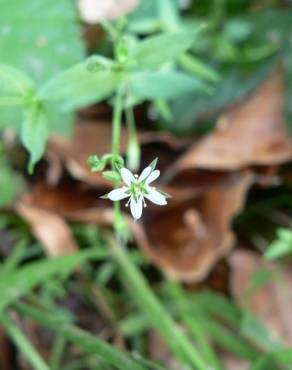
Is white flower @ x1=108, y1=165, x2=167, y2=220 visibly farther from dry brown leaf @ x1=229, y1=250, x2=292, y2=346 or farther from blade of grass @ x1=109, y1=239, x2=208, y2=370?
dry brown leaf @ x1=229, y1=250, x2=292, y2=346

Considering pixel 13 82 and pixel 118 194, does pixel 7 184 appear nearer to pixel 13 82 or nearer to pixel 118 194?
pixel 13 82

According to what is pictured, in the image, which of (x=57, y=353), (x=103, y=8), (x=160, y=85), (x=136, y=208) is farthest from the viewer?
(x=103, y=8)

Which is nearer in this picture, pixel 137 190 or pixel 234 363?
pixel 137 190

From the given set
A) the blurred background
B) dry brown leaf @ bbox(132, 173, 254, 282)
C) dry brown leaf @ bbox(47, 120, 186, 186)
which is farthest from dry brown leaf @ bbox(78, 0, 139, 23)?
dry brown leaf @ bbox(132, 173, 254, 282)

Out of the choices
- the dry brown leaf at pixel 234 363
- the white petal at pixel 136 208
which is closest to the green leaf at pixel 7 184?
the dry brown leaf at pixel 234 363

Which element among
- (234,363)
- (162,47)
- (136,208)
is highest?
(162,47)

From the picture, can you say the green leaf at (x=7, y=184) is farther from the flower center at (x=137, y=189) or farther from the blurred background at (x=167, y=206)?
the flower center at (x=137, y=189)

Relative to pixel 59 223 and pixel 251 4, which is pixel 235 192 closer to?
pixel 59 223

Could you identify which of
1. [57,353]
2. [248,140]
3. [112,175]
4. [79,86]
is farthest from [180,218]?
[112,175]
